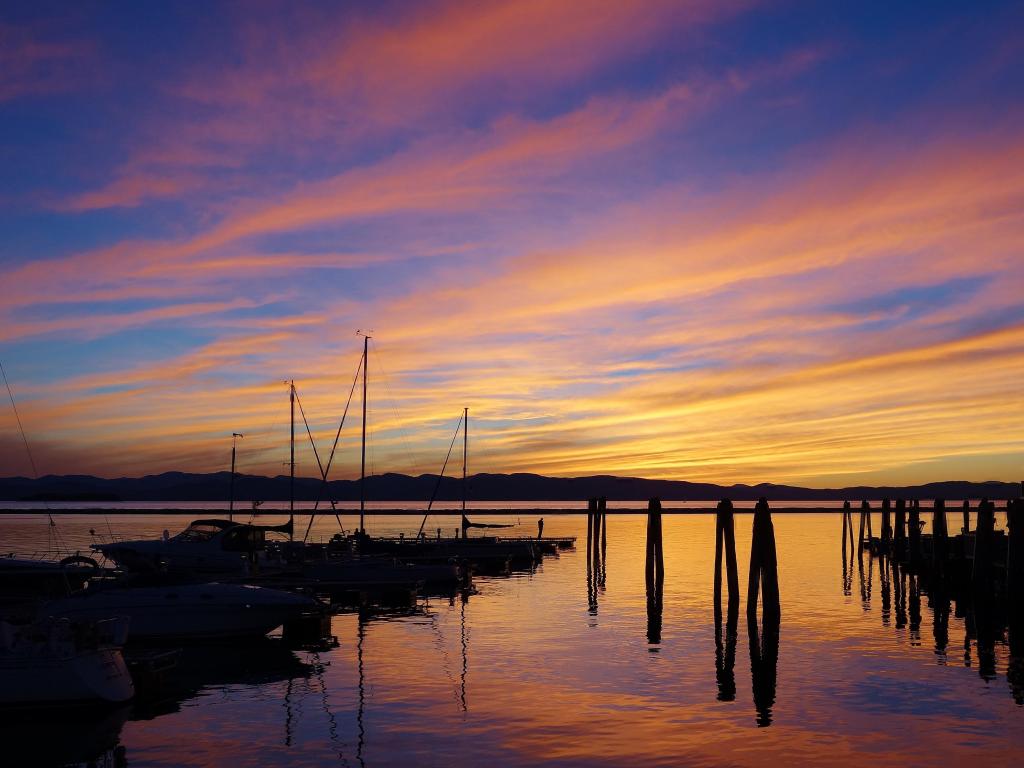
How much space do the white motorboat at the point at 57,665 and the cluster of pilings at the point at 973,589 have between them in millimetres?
19963

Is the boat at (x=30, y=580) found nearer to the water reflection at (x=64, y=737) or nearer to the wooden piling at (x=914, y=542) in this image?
the water reflection at (x=64, y=737)

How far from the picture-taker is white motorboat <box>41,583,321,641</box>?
96.6 ft

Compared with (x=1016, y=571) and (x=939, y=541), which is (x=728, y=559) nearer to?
(x=1016, y=571)

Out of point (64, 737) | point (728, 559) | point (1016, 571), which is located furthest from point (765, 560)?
point (64, 737)

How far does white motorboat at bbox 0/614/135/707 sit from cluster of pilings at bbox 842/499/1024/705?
19963 millimetres

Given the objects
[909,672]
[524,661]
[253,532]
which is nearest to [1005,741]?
[909,672]

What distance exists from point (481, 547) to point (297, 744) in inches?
1947

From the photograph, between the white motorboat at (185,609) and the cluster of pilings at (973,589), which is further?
the cluster of pilings at (973,589)

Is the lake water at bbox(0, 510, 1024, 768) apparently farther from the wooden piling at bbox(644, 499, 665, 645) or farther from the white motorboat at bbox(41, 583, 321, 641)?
the wooden piling at bbox(644, 499, 665, 645)

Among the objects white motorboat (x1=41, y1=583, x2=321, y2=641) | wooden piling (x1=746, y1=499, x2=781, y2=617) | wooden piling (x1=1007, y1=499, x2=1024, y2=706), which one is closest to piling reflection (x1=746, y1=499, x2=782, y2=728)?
wooden piling (x1=746, y1=499, x2=781, y2=617)

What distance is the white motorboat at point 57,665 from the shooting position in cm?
2031

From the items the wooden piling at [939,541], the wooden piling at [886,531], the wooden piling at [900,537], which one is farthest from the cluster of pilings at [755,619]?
the wooden piling at [886,531]

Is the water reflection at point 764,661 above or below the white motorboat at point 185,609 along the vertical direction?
below

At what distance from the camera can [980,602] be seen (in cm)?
3756
